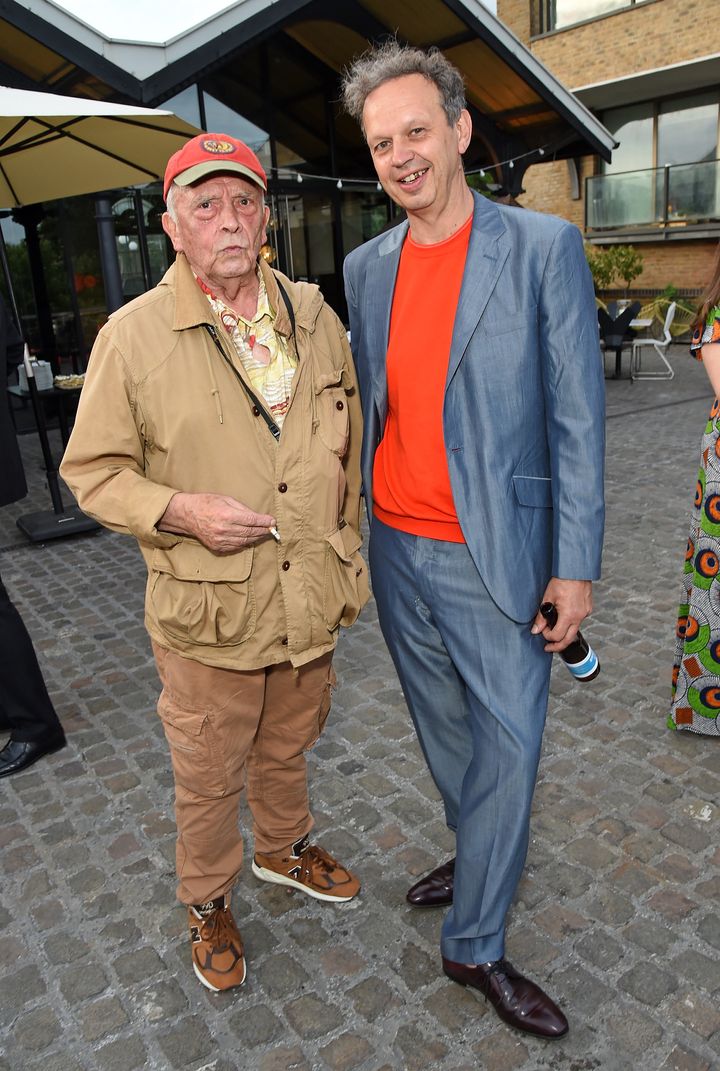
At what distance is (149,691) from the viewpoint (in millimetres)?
4379

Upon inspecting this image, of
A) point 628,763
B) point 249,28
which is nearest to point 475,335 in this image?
point 628,763

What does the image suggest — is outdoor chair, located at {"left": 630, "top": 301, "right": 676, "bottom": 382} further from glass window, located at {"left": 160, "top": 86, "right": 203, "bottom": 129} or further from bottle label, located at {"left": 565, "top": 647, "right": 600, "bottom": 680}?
bottle label, located at {"left": 565, "top": 647, "right": 600, "bottom": 680}

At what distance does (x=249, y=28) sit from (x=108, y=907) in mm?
9511

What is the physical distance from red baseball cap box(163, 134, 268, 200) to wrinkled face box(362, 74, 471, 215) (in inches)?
13.2

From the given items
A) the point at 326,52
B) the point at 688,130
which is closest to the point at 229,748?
the point at 326,52

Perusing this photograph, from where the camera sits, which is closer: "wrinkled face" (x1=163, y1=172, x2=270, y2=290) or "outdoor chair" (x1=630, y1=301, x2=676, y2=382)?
"wrinkled face" (x1=163, y1=172, x2=270, y2=290)

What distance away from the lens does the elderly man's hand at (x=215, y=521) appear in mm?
2076

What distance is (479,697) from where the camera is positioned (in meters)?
2.24

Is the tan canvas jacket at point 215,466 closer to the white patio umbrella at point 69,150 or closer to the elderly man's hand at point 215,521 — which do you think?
the elderly man's hand at point 215,521

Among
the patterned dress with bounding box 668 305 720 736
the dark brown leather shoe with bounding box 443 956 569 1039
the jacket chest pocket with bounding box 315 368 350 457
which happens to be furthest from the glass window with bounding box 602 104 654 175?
the dark brown leather shoe with bounding box 443 956 569 1039

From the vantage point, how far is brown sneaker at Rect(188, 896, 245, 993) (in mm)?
2475

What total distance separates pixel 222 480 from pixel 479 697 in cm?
87

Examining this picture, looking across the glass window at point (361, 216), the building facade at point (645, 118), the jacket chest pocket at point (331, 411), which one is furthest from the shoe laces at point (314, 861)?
the building facade at point (645, 118)

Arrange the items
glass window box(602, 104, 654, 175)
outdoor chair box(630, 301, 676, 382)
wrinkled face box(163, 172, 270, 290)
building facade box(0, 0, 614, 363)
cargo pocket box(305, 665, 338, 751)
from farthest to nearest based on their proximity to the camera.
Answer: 1. glass window box(602, 104, 654, 175)
2. outdoor chair box(630, 301, 676, 382)
3. building facade box(0, 0, 614, 363)
4. cargo pocket box(305, 665, 338, 751)
5. wrinkled face box(163, 172, 270, 290)
